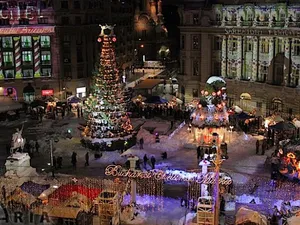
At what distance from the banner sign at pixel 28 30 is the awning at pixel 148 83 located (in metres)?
16.0

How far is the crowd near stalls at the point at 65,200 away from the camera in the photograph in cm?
2986

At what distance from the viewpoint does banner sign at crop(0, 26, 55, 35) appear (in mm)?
74688

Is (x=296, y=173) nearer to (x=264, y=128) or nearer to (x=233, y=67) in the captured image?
(x=264, y=128)

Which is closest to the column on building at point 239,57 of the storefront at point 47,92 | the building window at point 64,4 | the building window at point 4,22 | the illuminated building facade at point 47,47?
the illuminated building facade at point 47,47

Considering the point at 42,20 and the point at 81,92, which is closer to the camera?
the point at 42,20

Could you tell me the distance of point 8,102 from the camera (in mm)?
74188

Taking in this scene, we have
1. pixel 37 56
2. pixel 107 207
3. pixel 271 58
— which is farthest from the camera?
pixel 37 56

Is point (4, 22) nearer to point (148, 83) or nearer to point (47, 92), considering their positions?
point (47, 92)

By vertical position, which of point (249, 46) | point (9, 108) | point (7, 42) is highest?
point (7, 42)

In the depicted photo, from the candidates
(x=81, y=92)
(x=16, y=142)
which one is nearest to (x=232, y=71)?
(x=81, y=92)

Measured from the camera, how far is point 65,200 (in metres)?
32.4

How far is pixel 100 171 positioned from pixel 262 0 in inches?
1343

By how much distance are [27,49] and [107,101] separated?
31.1 metres

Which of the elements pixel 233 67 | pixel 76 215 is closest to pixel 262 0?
pixel 233 67
